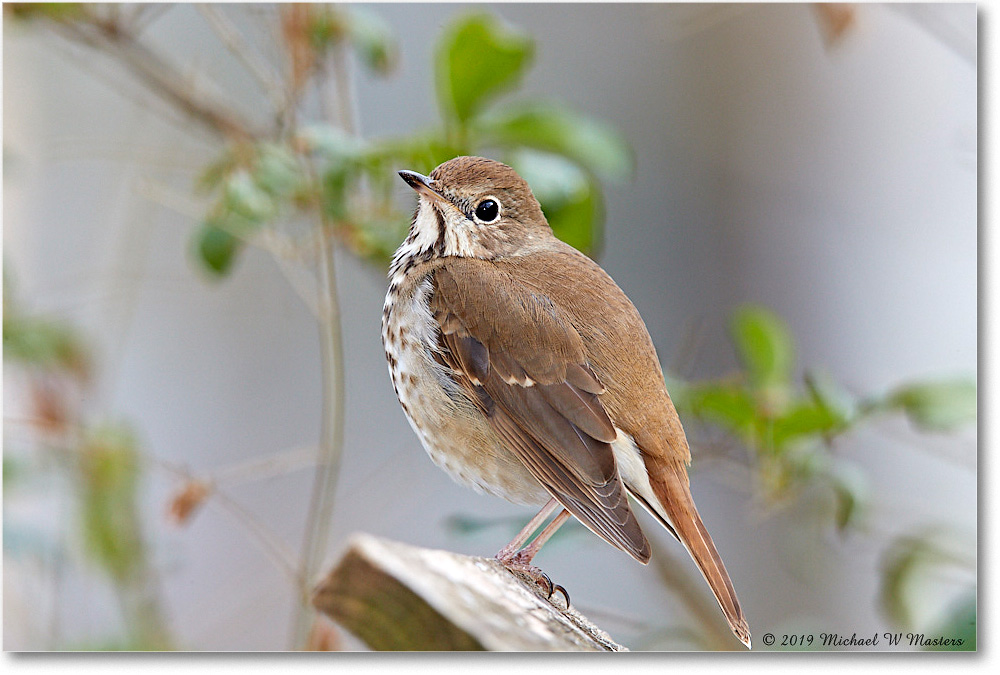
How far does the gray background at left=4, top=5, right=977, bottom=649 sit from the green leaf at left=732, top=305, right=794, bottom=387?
334mm

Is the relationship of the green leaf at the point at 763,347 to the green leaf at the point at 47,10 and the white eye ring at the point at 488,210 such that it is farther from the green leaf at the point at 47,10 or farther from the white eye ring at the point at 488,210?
the green leaf at the point at 47,10

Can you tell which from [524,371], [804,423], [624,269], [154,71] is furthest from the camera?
[624,269]

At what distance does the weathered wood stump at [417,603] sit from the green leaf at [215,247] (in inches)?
34.4

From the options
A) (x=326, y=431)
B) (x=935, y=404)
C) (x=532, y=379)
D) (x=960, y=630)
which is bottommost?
(x=960, y=630)

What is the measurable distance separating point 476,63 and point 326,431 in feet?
2.77

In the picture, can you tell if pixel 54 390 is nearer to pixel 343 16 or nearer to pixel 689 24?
pixel 343 16

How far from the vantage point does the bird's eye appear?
154cm

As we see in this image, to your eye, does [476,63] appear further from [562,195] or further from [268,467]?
[268,467]

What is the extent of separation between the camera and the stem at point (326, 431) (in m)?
1.88

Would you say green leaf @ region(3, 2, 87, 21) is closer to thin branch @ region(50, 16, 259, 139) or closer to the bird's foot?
thin branch @ region(50, 16, 259, 139)

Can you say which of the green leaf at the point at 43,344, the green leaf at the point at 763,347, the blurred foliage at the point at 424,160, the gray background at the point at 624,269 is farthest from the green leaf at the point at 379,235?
the green leaf at the point at 43,344

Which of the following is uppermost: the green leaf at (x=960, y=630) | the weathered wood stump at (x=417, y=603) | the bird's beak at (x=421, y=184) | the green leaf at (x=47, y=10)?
the green leaf at (x=47, y=10)

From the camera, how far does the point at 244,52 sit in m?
2.18

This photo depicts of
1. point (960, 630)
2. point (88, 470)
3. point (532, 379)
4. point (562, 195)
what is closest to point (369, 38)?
point (562, 195)
